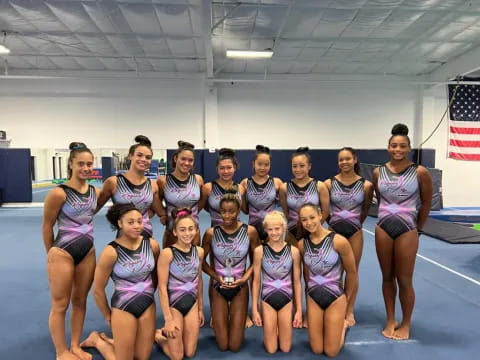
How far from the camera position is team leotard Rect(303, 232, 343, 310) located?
2.73 metres

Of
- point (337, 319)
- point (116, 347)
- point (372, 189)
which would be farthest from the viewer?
point (372, 189)

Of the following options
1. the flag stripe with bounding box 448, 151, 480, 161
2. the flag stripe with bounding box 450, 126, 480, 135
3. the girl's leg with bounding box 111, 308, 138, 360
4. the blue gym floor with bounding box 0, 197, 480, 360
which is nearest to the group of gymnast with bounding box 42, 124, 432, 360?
the girl's leg with bounding box 111, 308, 138, 360

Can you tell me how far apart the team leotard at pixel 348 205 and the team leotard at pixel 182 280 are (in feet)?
4.49

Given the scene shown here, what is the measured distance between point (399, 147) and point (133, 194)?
87.1 inches

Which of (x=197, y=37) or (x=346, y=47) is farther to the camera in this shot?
(x=346, y=47)

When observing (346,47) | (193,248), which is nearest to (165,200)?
(193,248)

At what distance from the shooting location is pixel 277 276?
2803mm

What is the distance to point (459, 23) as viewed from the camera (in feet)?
23.1

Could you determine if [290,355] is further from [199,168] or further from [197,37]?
[199,168]

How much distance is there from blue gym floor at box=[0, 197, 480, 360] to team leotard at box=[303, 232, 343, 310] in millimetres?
447

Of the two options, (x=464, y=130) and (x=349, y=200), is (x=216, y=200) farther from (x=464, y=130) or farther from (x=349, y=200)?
(x=464, y=130)

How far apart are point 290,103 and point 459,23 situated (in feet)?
16.4

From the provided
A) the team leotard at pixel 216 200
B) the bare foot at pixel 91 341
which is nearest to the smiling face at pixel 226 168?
the team leotard at pixel 216 200

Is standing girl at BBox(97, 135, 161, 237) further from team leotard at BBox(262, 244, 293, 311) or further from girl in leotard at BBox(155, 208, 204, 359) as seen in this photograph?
team leotard at BBox(262, 244, 293, 311)
